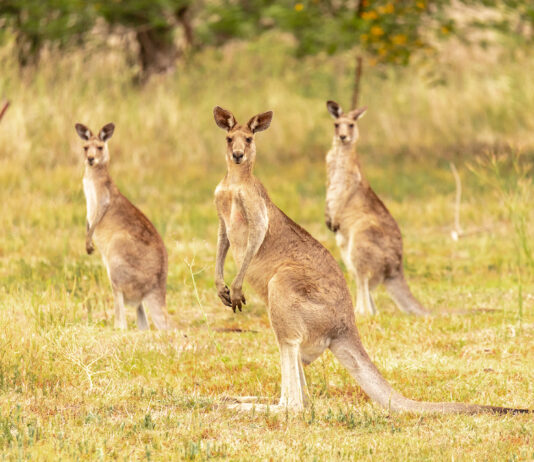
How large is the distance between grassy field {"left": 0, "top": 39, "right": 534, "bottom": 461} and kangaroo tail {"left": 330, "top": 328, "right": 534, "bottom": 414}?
7 cm

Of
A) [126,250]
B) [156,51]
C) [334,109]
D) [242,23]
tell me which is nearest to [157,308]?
[126,250]

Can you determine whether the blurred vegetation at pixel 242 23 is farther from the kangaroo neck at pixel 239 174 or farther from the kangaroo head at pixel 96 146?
the kangaroo neck at pixel 239 174

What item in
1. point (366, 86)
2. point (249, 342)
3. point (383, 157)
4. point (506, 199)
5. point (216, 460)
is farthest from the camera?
point (366, 86)

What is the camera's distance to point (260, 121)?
5.71 m

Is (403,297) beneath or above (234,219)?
beneath

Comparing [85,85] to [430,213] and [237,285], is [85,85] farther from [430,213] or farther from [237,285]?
[237,285]

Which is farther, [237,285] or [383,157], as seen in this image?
[383,157]

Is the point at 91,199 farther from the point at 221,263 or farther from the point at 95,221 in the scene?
the point at 221,263

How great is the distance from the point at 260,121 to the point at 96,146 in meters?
2.91

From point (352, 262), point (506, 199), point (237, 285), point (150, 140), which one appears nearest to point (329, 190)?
point (352, 262)

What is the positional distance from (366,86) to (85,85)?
5520mm

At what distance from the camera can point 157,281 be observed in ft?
24.7

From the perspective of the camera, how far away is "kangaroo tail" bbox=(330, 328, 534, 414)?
5086 millimetres

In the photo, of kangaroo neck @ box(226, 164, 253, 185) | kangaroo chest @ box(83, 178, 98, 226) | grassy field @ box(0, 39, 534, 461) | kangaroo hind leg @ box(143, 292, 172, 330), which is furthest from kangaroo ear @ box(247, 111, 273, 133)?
kangaroo chest @ box(83, 178, 98, 226)
